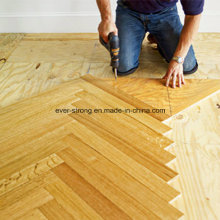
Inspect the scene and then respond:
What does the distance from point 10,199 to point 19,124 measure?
21.0 inches

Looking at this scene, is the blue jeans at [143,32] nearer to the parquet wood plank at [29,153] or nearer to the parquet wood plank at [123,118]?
the parquet wood plank at [123,118]

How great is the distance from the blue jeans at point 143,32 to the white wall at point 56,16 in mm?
661

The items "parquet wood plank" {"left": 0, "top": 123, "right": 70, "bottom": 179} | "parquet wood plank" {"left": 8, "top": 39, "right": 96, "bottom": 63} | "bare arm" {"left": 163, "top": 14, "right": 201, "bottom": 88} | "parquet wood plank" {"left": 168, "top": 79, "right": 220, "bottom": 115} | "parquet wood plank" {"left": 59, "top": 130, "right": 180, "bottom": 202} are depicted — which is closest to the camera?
"parquet wood plank" {"left": 59, "top": 130, "right": 180, "bottom": 202}

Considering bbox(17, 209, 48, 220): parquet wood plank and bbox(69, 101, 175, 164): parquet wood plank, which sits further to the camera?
bbox(69, 101, 175, 164): parquet wood plank

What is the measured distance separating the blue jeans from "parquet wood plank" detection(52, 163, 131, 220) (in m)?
1.19

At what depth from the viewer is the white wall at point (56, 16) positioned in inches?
109

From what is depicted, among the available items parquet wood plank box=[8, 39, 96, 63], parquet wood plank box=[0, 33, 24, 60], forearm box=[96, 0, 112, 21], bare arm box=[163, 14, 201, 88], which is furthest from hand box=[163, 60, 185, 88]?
parquet wood plank box=[0, 33, 24, 60]

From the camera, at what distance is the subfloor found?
3.93 feet

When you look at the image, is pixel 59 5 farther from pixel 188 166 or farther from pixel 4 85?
pixel 188 166

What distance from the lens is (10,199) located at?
107cm

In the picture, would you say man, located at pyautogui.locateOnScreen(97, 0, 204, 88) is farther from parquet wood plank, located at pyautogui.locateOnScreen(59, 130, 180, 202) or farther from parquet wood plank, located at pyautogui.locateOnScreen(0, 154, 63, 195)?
parquet wood plank, located at pyautogui.locateOnScreen(0, 154, 63, 195)

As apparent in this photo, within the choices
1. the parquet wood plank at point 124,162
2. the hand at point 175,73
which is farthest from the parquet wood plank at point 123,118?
the hand at point 175,73

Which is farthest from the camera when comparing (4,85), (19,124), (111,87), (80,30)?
(80,30)

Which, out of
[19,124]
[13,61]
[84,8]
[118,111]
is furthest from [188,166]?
[84,8]
